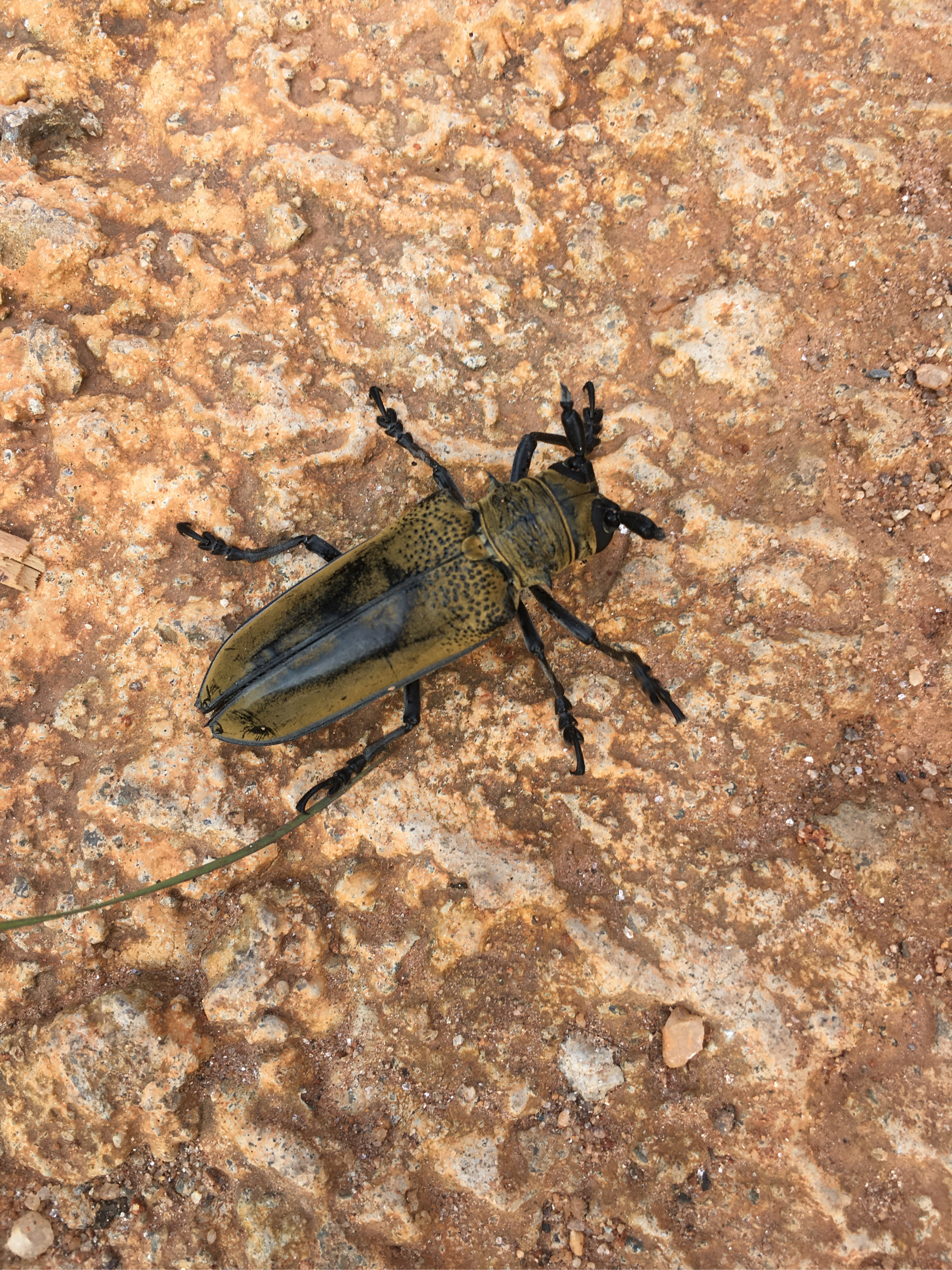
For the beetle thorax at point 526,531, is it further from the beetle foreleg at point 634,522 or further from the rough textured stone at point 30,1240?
the rough textured stone at point 30,1240

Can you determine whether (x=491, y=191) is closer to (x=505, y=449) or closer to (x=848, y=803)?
(x=505, y=449)

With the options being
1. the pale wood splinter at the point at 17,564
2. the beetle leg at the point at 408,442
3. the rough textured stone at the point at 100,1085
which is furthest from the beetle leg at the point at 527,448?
the rough textured stone at the point at 100,1085

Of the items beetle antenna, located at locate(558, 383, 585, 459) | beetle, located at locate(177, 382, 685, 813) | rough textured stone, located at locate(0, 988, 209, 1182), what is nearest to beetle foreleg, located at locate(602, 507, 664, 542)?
beetle, located at locate(177, 382, 685, 813)

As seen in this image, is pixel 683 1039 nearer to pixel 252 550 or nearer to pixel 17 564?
pixel 252 550

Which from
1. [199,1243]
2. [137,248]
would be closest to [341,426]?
[137,248]

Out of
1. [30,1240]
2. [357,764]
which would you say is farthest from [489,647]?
[30,1240]

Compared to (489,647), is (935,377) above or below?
above
